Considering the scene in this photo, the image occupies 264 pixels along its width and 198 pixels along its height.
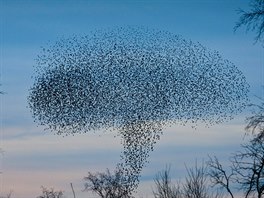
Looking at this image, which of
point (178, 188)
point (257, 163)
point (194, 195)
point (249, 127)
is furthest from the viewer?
point (178, 188)

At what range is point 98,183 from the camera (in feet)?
284

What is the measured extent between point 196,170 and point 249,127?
2064cm

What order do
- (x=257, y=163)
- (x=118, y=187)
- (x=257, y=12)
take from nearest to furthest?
(x=257, y=12), (x=257, y=163), (x=118, y=187)

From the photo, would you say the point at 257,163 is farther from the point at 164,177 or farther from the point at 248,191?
the point at 164,177

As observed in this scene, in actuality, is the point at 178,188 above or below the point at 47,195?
below

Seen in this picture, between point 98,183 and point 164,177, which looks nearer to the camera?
point 164,177

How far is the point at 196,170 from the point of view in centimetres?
3697

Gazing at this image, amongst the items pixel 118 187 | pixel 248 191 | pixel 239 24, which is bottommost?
pixel 248 191

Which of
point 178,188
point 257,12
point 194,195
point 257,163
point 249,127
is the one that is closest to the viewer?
point 257,12

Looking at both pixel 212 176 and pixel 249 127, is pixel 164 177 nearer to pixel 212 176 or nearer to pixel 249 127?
pixel 212 176

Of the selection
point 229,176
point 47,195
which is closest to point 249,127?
point 229,176

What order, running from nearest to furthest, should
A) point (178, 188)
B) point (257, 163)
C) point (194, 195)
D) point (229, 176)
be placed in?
point (257, 163), point (229, 176), point (194, 195), point (178, 188)

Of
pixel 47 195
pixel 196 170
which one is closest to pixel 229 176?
pixel 196 170

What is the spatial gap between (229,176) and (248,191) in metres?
2.36
